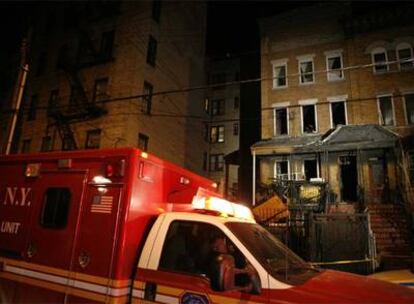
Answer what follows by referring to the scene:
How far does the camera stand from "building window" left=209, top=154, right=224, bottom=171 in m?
32.2

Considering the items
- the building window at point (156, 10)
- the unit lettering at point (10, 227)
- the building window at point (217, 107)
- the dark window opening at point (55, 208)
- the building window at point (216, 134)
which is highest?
the building window at point (156, 10)

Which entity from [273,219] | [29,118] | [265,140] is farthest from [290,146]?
[29,118]

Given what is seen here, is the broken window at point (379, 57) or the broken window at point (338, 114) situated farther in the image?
the broken window at point (338, 114)

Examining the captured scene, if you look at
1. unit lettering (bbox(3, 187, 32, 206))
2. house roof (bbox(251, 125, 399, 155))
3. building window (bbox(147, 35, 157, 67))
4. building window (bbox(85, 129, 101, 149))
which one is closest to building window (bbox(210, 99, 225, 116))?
building window (bbox(147, 35, 157, 67))

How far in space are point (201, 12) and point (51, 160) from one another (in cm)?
2775

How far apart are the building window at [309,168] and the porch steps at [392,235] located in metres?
4.30

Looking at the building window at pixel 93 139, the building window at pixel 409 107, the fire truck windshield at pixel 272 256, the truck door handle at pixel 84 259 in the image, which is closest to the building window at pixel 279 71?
the building window at pixel 409 107

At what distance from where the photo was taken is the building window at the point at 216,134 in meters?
33.0

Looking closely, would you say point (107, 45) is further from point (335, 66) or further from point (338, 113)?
point (338, 113)

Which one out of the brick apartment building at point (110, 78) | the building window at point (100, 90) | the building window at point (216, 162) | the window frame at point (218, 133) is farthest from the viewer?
the window frame at point (218, 133)

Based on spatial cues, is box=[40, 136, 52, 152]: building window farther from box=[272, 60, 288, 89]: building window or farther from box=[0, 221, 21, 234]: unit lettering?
box=[0, 221, 21, 234]: unit lettering

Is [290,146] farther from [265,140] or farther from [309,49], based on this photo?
[309,49]

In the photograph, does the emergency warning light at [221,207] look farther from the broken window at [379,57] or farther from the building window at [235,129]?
the building window at [235,129]

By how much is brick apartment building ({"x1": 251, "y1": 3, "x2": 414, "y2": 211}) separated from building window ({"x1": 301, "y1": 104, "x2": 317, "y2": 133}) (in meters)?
0.06
